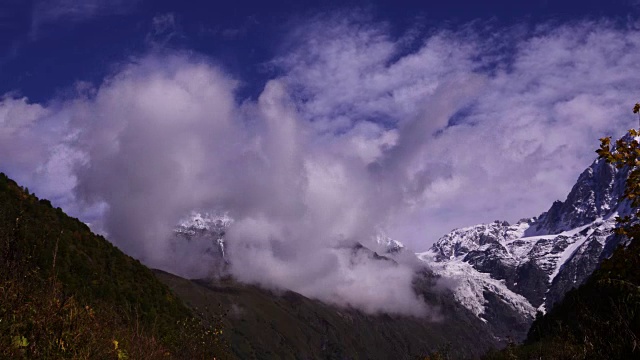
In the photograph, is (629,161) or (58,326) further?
(58,326)

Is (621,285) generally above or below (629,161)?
below

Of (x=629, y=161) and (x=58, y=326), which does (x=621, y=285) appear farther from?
(x=58, y=326)

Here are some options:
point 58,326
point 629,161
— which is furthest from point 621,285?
point 58,326

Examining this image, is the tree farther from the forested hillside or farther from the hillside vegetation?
the hillside vegetation

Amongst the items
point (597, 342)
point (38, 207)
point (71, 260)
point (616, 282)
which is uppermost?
point (38, 207)

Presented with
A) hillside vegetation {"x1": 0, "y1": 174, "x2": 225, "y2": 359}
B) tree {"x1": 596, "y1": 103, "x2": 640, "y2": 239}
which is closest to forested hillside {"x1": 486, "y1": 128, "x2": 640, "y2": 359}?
tree {"x1": 596, "y1": 103, "x2": 640, "y2": 239}

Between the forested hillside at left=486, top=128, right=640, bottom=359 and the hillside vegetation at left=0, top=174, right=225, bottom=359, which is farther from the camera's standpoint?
the hillside vegetation at left=0, top=174, right=225, bottom=359

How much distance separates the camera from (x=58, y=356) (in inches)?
→ 395

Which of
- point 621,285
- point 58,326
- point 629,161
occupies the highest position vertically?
point 629,161

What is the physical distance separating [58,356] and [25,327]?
1.00m

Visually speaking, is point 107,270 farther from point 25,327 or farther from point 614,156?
point 614,156

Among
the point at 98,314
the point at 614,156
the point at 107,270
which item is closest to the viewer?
the point at 614,156

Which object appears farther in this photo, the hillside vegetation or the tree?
the hillside vegetation

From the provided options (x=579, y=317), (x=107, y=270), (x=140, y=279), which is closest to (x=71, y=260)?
(x=107, y=270)
